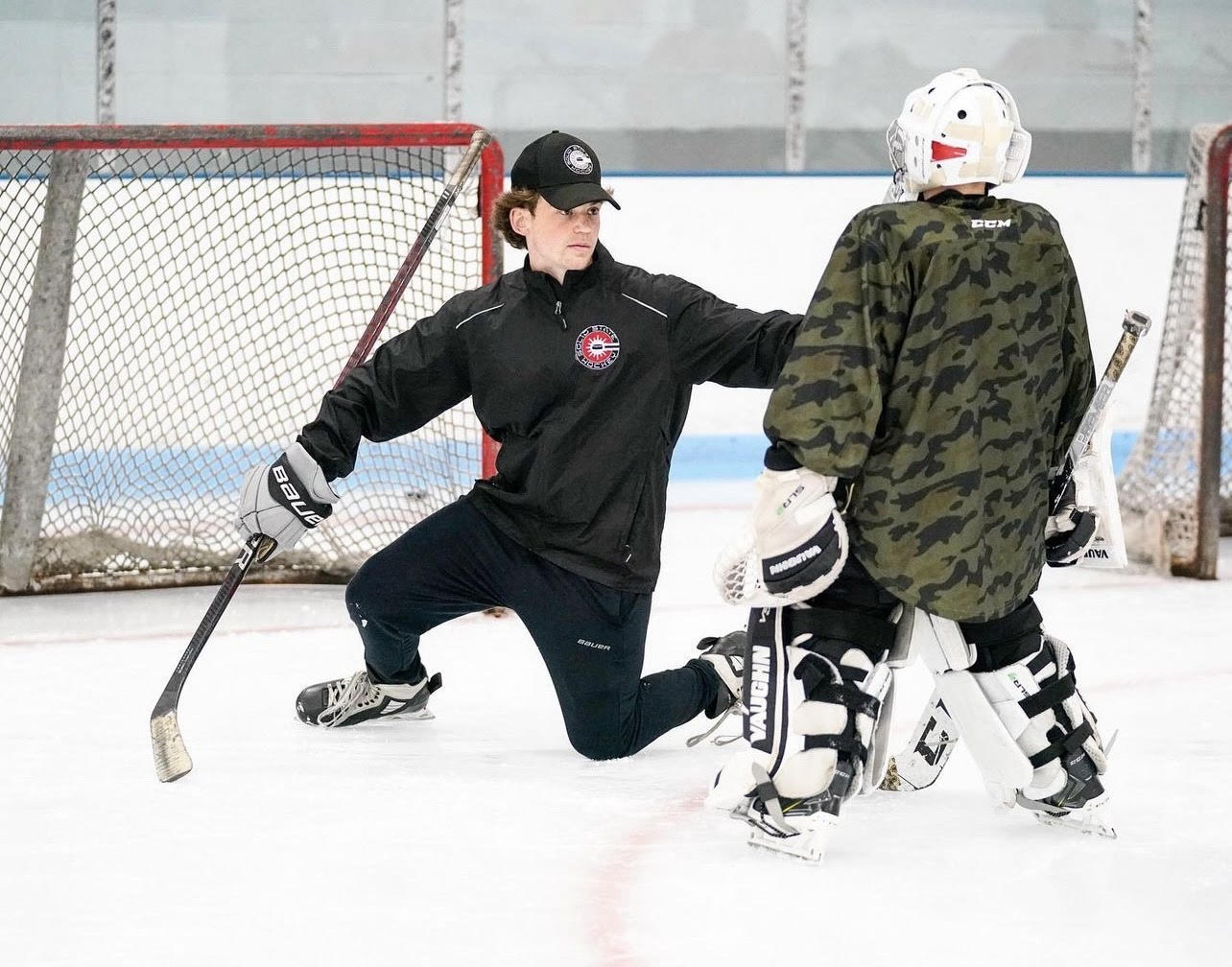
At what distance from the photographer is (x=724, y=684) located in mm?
2814

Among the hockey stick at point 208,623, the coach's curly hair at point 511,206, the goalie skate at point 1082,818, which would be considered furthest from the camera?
the coach's curly hair at point 511,206

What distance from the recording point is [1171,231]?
6.33 metres

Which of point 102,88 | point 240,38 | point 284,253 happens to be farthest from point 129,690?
point 240,38

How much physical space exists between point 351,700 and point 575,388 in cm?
70

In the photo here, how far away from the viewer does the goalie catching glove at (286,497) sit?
8.63ft

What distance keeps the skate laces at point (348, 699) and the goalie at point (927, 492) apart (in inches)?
33.6

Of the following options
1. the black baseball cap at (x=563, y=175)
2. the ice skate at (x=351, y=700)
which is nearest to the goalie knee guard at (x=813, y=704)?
the black baseball cap at (x=563, y=175)

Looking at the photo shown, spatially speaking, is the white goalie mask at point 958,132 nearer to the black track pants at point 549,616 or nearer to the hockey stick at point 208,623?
the black track pants at point 549,616

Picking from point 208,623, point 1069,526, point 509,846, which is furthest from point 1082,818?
point 208,623

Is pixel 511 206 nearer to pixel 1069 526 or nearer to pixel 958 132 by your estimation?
pixel 958 132

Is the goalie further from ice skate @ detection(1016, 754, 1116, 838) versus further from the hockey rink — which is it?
the hockey rink

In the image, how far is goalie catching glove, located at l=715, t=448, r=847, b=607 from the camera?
205 cm

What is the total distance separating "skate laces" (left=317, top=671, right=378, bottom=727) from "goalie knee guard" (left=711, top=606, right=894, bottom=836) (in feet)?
2.91

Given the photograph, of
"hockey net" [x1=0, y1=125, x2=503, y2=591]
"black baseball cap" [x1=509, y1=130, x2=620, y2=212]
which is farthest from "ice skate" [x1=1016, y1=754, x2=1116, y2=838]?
"hockey net" [x1=0, y1=125, x2=503, y2=591]
